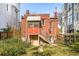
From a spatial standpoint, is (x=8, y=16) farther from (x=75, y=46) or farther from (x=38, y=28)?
(x=75, y=46)

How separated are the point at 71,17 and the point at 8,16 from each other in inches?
27.3

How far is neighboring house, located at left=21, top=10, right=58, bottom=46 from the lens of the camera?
82.0 inches

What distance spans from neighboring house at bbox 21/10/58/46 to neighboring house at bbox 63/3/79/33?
0.11 metres

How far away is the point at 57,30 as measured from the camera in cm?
211

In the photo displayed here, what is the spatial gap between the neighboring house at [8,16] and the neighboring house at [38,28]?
0.26ft

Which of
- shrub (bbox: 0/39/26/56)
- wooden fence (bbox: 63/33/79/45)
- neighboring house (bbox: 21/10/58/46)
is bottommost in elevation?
shrub (bbox: 0/39/26/56)

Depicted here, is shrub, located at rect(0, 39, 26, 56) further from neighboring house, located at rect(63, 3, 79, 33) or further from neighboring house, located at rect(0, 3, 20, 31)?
neighboring house, located at rect(63, 3, 79, 33)

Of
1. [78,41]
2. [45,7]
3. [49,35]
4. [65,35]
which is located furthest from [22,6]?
[78,41]

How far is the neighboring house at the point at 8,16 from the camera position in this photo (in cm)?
207

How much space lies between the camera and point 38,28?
2094 millimetres

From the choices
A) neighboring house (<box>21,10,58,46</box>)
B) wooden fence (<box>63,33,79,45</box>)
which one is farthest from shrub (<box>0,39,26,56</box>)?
wooden fence (<box>63,33,79,45</box>)

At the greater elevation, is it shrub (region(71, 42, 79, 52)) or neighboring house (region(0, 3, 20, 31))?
neighboring house (region(0, 3, 20, 31))

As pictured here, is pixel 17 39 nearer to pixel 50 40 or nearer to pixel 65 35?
pixel 50 40

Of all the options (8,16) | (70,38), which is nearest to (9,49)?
(8,16)
